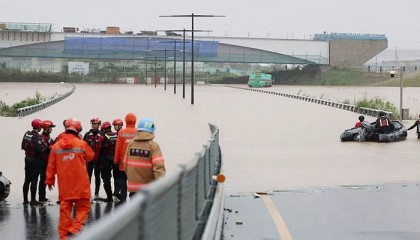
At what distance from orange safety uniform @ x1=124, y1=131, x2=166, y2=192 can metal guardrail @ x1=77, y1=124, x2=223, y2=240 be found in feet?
1.60

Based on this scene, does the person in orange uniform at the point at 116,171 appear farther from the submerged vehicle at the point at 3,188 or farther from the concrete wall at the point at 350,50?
the concrete wall at the point at 350,50

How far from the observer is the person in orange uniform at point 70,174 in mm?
10672

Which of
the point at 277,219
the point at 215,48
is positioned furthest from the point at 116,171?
the point at 215,48

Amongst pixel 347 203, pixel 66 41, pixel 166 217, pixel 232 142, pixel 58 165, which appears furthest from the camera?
pixel 66 41

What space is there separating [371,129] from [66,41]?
128989 mm

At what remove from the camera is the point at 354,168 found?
23266 mm

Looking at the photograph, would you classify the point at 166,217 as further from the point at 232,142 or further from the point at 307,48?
the point at 307,48

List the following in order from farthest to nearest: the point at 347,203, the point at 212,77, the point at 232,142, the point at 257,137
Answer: the point at 212,77
the point at 257,137
the point at 232,142
the point at 347,203

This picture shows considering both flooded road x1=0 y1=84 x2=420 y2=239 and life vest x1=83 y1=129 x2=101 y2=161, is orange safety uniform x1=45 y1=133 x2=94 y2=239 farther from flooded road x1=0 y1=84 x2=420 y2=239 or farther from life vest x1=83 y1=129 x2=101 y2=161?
life vest x1=83 y1=129 x2=101 y2=161

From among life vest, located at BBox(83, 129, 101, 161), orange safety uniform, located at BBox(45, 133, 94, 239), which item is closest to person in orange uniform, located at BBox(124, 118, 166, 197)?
orange safety uniform, located at BBox(45, 133, 94, 239)

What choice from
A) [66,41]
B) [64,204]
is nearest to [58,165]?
[64,204]

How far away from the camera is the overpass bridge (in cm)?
15725

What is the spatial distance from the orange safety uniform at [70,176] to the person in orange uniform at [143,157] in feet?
2.11

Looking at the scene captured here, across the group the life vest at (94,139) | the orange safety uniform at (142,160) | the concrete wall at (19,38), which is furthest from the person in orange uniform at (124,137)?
the concrete wall at (19,38)
